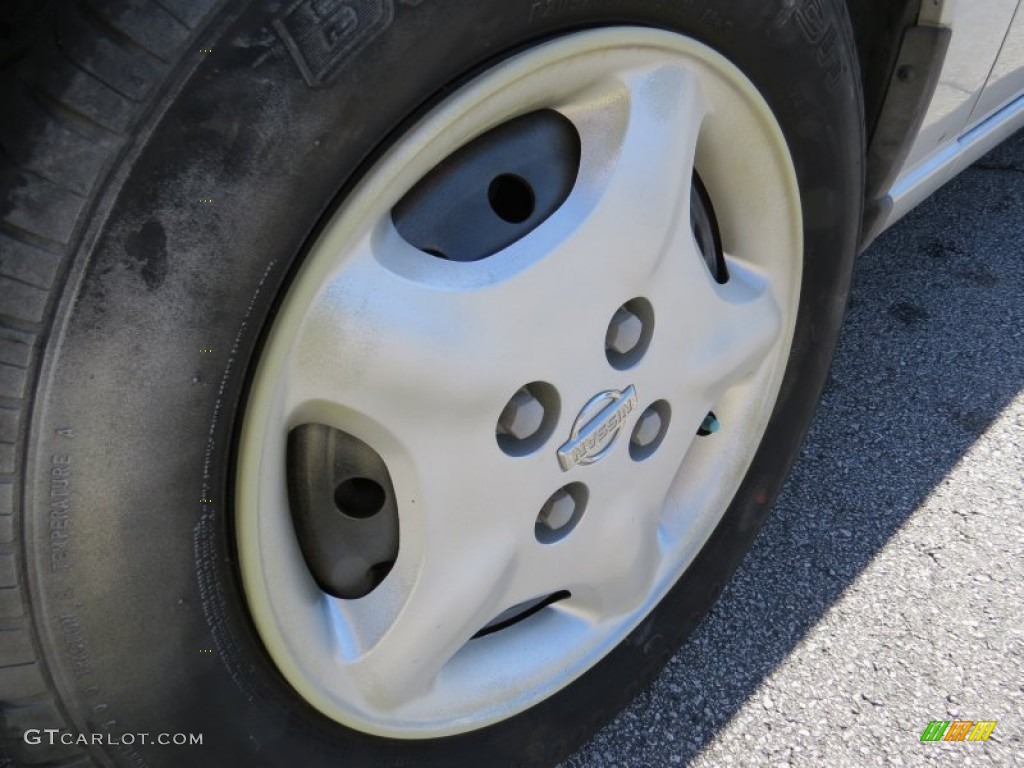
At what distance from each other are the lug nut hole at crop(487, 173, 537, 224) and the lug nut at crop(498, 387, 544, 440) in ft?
0.64

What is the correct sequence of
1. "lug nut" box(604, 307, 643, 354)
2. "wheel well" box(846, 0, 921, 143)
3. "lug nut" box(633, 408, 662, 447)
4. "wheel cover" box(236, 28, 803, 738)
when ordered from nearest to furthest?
"wheel cover" box(236, 28, 803, 738), "lug nut" box(604, 307, 643, 354), "lug nut" box(633, 408, 662, 447), "wheel well" box(846, 0, 921, 143)

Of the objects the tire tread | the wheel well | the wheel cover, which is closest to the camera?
the tire tread

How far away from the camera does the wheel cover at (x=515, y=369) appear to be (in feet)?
2.99

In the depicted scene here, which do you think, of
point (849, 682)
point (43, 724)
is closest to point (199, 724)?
point (43, 724)

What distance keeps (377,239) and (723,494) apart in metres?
0.85

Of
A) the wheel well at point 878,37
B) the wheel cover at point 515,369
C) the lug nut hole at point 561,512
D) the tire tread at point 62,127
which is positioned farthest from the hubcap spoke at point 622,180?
the wheel well at point 878,37

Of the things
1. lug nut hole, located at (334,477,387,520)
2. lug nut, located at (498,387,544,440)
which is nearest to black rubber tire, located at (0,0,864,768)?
lug nut hole, located at (334,477,387,520)

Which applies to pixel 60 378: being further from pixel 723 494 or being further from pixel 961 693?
pixel 961 693

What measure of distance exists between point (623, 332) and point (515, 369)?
0.19 meters

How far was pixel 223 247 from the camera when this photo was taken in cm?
79

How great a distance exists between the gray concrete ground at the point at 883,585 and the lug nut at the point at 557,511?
49cm

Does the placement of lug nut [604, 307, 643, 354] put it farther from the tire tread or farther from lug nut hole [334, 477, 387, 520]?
the tire tread

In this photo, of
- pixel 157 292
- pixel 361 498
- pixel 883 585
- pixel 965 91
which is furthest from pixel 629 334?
pixel 965 91

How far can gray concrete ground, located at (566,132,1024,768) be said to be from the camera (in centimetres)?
155
